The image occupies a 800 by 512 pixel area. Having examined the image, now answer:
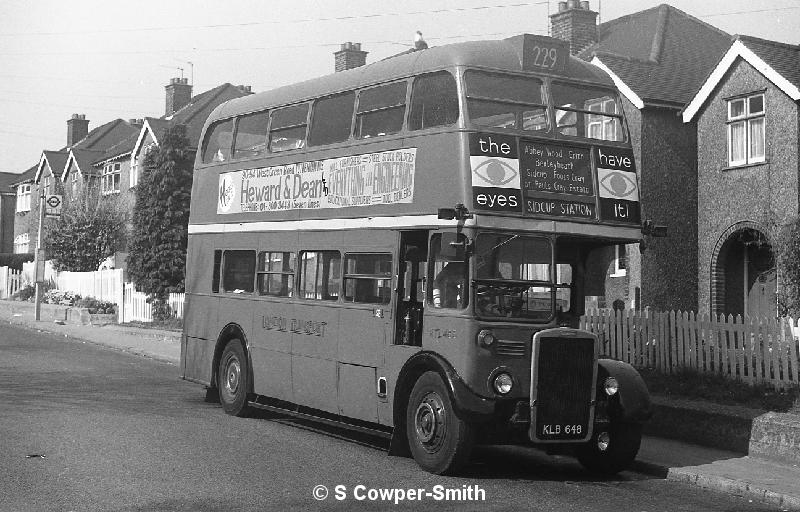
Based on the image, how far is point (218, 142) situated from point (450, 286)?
20.2 feet

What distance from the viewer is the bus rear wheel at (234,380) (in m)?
13.6

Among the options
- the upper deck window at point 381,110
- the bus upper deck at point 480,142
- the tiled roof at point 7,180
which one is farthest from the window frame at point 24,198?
the upper deck window at point 381,110

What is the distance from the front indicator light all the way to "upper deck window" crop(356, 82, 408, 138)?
301 centimetres

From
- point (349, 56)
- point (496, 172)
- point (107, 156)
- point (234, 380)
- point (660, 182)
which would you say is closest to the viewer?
point (496, 172)

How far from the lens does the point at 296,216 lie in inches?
503

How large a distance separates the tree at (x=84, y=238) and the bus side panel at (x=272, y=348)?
34.1 metres

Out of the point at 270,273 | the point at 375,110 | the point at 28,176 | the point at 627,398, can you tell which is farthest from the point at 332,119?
the point at 28,176

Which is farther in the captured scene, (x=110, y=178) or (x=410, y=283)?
(x=110, y=178)

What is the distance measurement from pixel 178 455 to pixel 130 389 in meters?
6.58

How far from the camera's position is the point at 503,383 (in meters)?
9.53

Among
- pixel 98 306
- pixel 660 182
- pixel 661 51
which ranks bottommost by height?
pixel 98 306

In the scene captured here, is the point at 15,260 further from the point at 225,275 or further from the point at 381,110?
the point at 381,110

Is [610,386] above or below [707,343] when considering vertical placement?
below

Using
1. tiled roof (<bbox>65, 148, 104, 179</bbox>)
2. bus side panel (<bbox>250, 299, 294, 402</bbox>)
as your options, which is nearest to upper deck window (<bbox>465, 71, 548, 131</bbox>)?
bus side panel (<bbox>250, 299, 294, 402</bbox>)
